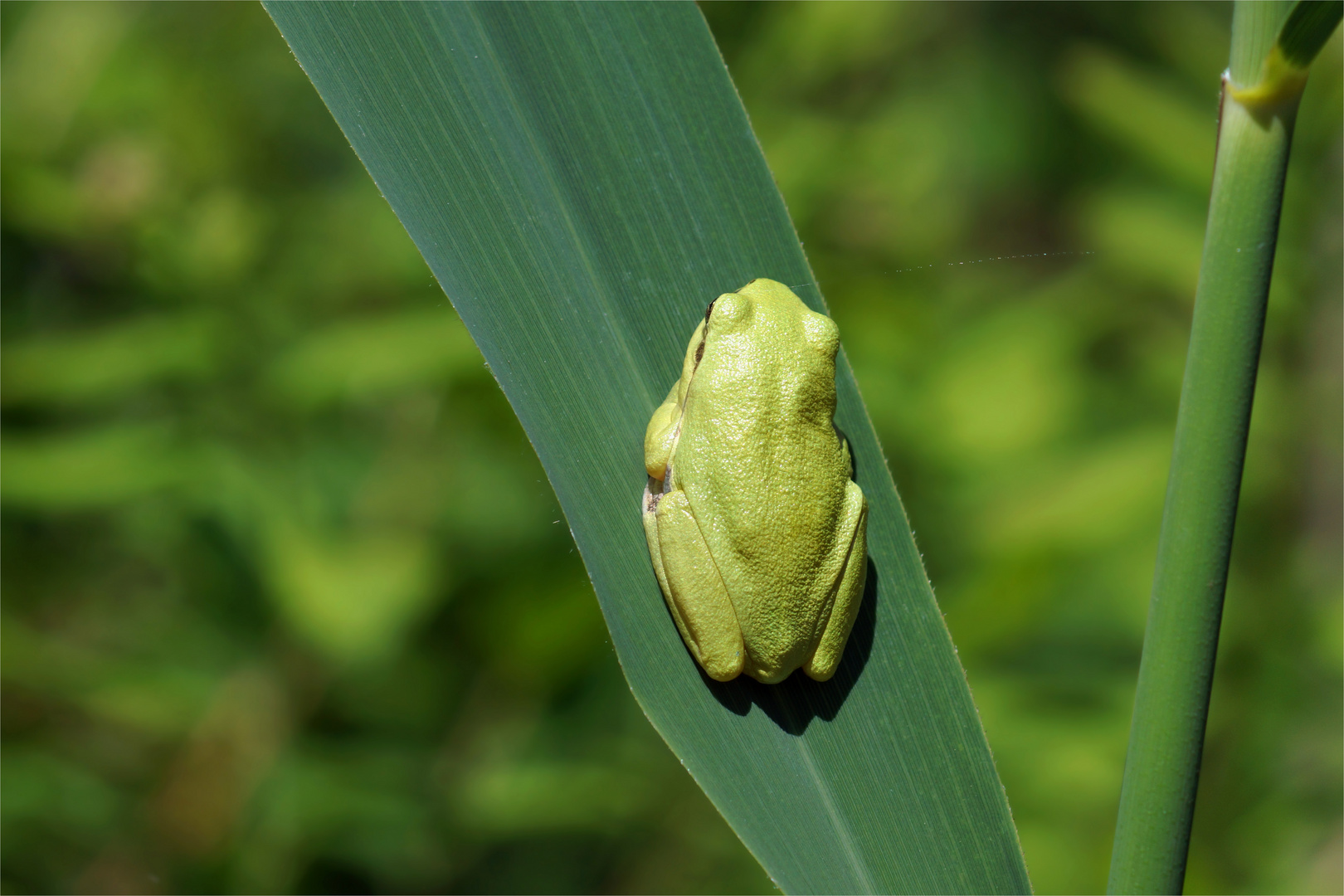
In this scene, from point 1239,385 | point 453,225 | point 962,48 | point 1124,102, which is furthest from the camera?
point 962,48

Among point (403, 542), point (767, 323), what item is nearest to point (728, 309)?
point (767, 323)

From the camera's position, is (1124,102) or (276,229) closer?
(276,229)

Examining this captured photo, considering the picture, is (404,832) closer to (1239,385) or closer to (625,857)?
(625,857)

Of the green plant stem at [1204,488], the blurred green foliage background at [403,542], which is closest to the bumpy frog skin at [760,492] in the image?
the green plant stem at [1204,488]

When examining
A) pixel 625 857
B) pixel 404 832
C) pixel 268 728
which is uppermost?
pixel 268 728

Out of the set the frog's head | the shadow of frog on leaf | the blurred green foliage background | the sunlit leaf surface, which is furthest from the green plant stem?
the blurred green foliage background

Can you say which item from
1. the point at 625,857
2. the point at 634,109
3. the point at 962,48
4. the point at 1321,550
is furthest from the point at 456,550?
the point at 962,48
